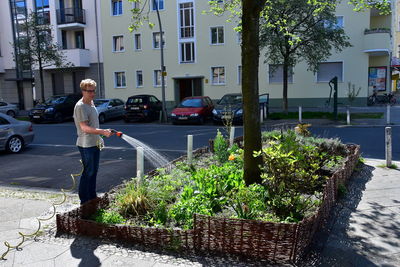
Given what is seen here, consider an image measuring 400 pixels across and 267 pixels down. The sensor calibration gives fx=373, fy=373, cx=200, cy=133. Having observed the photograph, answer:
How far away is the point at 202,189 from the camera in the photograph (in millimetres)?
5203

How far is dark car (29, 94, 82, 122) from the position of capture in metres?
23.4

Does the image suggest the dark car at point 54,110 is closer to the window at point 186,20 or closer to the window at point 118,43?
the window at point 118,43

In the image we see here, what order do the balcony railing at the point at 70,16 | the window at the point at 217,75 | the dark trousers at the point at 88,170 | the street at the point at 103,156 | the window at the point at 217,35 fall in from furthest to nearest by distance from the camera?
the balcony railing at the point at 70,16 → the window at the point at 217,75 → the window at the point at 217,35 → the street at the point at 103,156 → the dark trousers at the point at 88,170

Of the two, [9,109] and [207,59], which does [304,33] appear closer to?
[207,59]

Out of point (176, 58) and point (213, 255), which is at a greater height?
point (176, 58)

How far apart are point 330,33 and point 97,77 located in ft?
68.4

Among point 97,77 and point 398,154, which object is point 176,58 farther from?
point 398,154

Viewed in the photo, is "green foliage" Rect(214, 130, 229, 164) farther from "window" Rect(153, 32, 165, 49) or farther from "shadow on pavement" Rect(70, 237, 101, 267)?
"window" Rect(153, 32, 165, 49)

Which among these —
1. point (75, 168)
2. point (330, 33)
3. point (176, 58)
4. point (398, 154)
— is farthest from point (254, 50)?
point (176, 58)

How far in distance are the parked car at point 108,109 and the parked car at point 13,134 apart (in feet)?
35.4

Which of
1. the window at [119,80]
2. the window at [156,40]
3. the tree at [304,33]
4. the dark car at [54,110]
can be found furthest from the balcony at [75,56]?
the tree at [304,33]

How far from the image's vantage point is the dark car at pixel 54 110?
2339cm

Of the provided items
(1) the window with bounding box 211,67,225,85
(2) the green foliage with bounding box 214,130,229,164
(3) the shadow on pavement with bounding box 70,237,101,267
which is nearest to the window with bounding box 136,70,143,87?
(1) the window with bounding box 211,67,225,85

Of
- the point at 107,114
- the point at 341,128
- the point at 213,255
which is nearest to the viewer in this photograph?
the point at 213,255
